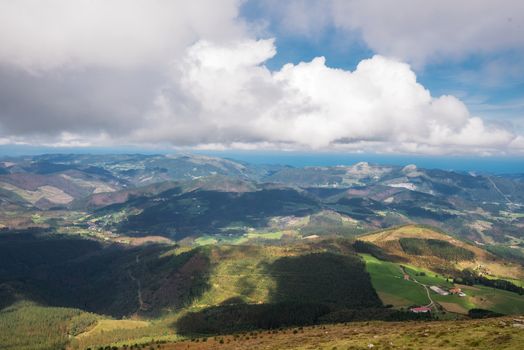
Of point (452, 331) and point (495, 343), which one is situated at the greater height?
point (495, 343)

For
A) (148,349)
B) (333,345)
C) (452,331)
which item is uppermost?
(452,331)

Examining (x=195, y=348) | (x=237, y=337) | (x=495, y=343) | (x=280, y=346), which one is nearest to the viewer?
(x=495, y=343)

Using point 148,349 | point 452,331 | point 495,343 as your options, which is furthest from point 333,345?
point 148,349

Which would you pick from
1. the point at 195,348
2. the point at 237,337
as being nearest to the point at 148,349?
the point at 195,348

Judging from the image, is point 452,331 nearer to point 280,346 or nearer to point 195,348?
point 280,346

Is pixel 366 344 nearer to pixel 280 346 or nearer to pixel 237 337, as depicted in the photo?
pixel 280 346

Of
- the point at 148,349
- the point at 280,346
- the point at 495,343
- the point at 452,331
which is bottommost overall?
the point at 148,349

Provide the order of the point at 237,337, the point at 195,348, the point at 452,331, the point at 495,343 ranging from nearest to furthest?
the point at 495,343 → the point at 452,331 → the point at 195,348 → the point at 237,337

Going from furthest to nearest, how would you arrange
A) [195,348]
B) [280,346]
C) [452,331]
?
[195,348], [280,346], [452,331]

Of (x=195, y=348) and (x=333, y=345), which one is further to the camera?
(x=195, y=348)
